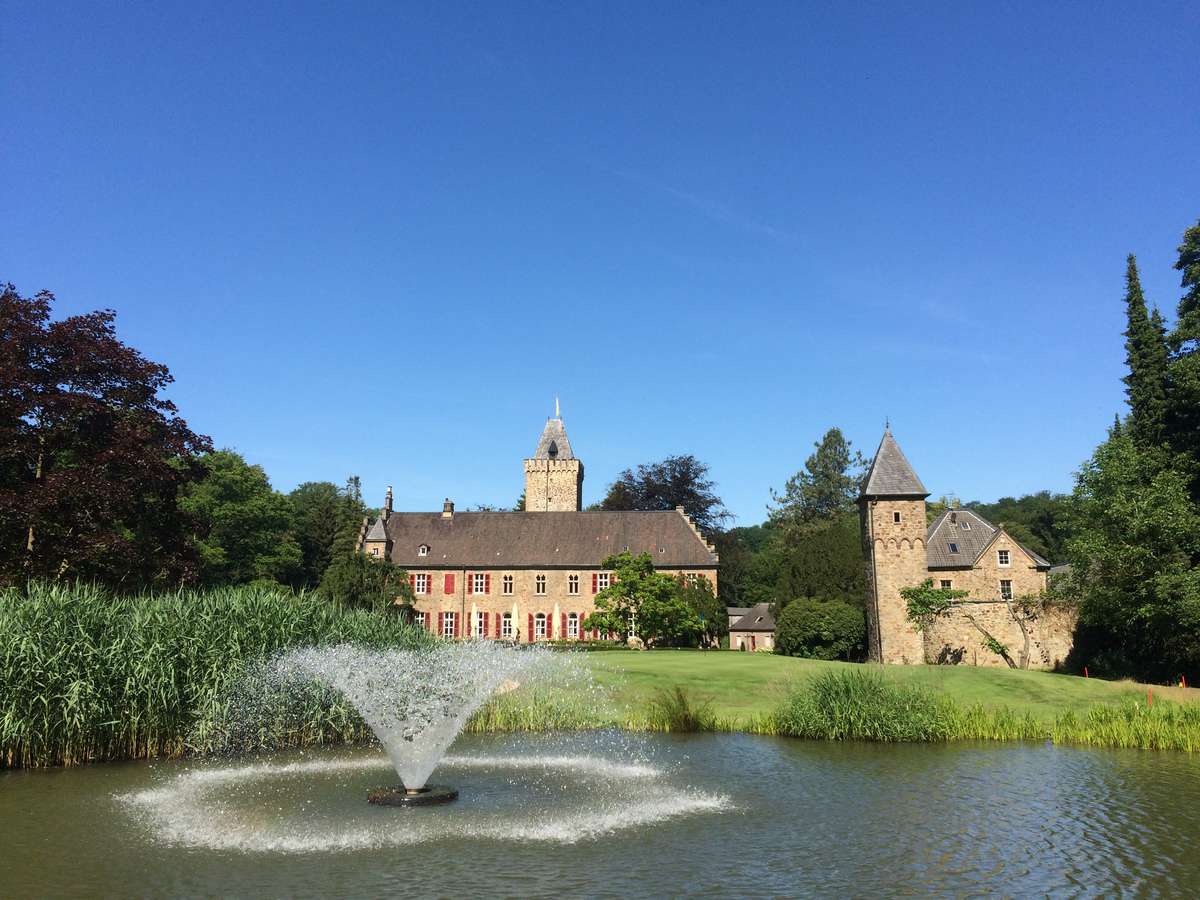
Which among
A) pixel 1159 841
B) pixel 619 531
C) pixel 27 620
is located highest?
pixel 619 531

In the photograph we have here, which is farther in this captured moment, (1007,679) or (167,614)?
(1007,679)

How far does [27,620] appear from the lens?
15477 millimetres

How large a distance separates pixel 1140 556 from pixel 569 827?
24.8 metres

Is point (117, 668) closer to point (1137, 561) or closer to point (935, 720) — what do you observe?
point (935, 720)

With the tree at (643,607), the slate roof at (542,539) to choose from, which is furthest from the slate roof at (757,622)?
the tree at (643,607)

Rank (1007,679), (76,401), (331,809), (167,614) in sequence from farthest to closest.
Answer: (1007,679), (76,401), (167,614), (331,809)

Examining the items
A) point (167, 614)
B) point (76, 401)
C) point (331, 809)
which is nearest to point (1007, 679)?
point (331, 809)

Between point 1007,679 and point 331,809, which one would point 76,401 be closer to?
point 331,809

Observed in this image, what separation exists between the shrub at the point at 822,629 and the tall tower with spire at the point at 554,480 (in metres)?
30.2

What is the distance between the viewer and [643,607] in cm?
4294

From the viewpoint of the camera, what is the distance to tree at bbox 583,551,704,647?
141 feet

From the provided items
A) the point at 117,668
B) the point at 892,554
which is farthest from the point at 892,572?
the point at 117,668

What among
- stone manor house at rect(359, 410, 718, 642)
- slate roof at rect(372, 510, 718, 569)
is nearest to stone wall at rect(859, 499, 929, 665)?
stone manor house at rect(359, 410, 718, 642)

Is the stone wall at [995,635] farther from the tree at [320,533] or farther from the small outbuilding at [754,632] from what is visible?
the tree at [320,533]
